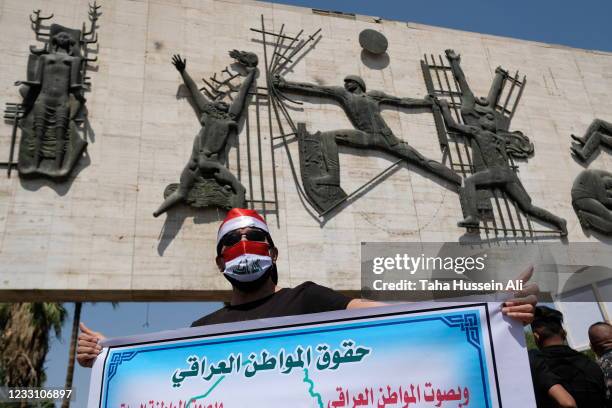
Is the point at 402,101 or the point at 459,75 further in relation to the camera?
the point at 459,75

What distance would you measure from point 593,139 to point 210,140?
27.9 feet

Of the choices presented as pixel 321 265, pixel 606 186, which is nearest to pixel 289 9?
pixel 321 265

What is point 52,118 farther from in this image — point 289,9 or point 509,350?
point 509,350

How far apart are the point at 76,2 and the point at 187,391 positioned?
9.28 m

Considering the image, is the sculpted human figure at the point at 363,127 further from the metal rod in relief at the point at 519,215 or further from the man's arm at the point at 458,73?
the man's arm at the point at 458,73

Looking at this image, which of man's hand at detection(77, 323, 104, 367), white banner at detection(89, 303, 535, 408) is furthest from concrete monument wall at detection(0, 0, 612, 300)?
white banner at detection(89, 303, 535, 408)

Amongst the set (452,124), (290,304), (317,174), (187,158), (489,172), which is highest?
(452,124)

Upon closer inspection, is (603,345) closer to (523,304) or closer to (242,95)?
(523,304)

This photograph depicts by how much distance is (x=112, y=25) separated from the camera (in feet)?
30.8

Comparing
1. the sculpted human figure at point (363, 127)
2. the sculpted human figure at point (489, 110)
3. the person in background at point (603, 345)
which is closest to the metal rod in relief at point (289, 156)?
the sculpted human figure at point (363, 127)

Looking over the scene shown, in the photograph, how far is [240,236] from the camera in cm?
265

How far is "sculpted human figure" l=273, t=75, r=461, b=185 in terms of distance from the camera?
9.46 metres

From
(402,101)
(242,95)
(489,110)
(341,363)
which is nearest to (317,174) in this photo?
(242,95)

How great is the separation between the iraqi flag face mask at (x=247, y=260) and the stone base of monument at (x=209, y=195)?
18.4 feet
